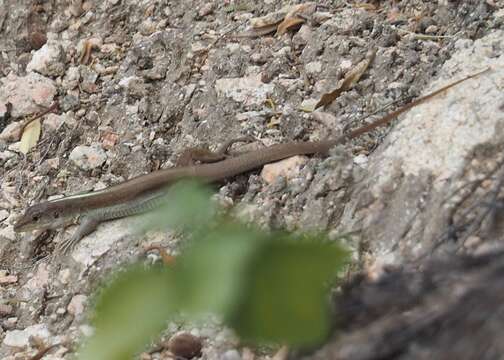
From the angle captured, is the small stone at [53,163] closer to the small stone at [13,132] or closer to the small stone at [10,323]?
the small stone at [13,132]

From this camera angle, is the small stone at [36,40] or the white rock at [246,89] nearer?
the white rock at [246,89]

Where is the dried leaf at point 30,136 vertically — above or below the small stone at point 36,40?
below

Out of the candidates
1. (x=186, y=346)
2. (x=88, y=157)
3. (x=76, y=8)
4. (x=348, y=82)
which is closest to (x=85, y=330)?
(x=186, y=346)

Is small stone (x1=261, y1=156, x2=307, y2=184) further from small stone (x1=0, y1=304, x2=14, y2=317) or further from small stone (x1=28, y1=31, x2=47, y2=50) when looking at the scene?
small stone (x1=28, y1=31, x2=47, y2=50)

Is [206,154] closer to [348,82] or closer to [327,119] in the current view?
[327,119]

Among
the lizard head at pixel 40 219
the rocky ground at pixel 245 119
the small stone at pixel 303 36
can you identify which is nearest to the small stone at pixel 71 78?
the rocky ground at pixel 245 119

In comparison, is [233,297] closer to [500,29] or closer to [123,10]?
[500,29]

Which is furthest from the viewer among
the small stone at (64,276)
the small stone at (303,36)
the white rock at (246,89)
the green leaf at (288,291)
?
the small stone at (303,36)

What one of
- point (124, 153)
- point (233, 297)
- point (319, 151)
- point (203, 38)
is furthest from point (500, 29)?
point (233, 297)
